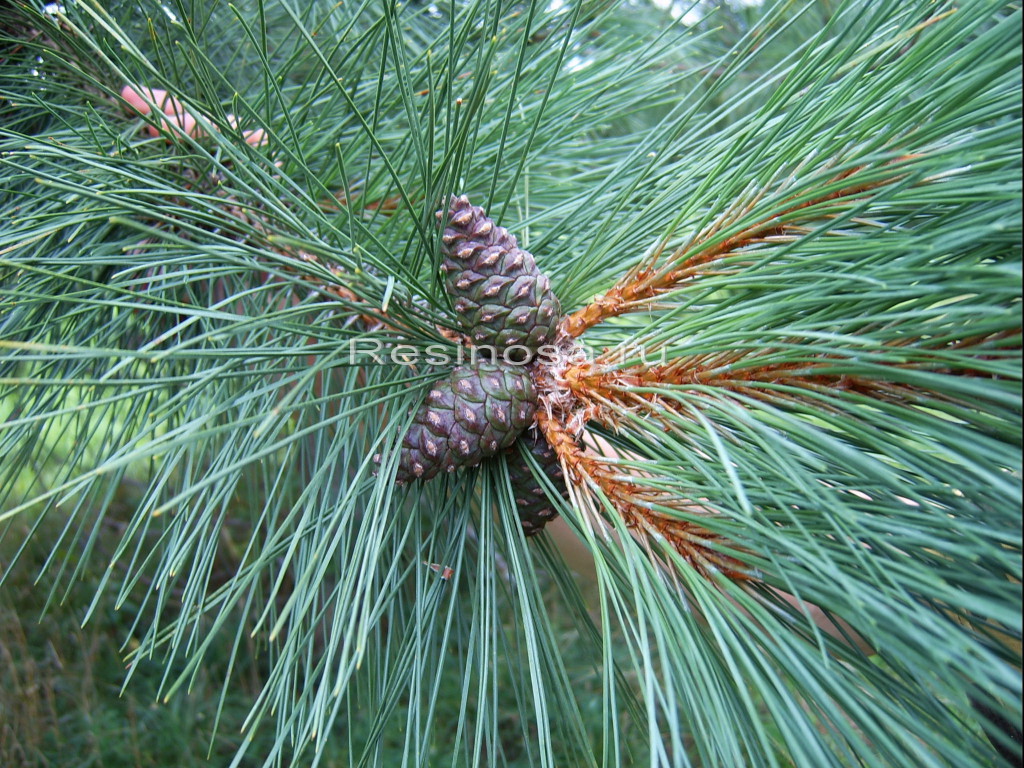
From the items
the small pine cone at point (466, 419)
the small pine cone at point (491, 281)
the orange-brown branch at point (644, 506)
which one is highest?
the small pine cone at point (491, 281)

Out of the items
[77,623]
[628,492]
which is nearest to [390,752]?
[77,623]

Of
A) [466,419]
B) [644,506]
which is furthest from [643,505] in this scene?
[466,419]

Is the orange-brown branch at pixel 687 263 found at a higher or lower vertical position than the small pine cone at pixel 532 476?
higher

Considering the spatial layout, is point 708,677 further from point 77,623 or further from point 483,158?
point 77,623

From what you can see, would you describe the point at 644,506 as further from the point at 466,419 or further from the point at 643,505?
the point at 466,419

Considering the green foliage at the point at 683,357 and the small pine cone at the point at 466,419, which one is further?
the small pine cone at the point at 466,419
